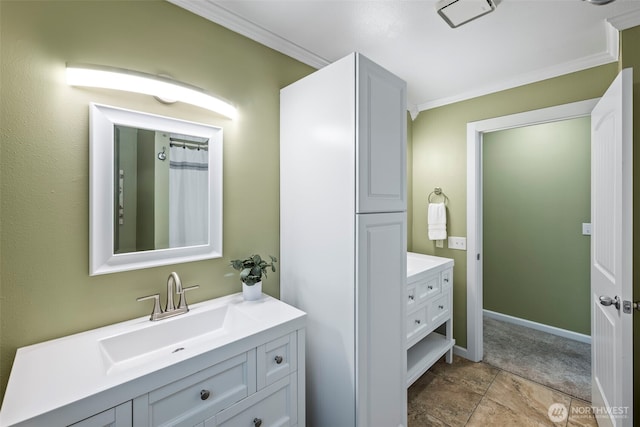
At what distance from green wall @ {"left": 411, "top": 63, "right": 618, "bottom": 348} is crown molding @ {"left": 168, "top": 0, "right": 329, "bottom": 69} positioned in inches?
55.3

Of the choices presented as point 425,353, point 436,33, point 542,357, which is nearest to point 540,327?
point 542,357

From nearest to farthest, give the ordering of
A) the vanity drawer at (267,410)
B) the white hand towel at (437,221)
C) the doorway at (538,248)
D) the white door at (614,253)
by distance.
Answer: the vanity drawer at (267,410) < the white door at (614,253) < the white hand towel at (437,221) < the doorway at (538,248)

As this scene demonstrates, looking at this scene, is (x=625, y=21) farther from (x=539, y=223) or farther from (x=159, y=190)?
(x=159, y=190)

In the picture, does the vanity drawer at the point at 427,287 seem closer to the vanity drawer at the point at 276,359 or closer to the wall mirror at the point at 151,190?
the vanity drawer at the point at 276,359

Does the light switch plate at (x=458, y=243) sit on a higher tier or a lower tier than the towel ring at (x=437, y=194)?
lower

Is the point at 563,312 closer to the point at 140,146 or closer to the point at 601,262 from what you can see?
the point at 601,262

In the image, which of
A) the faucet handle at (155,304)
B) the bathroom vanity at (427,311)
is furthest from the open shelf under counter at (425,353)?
the faucet handle at (155,304)

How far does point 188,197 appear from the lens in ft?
4.77

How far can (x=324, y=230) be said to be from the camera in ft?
4.95

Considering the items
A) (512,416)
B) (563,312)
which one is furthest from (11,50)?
(563,312)

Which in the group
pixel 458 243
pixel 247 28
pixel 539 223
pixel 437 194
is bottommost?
pixel 458 243

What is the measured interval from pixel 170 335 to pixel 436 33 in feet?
7.24

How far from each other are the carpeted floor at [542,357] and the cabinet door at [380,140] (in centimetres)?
200

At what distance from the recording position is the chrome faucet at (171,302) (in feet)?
4.24
